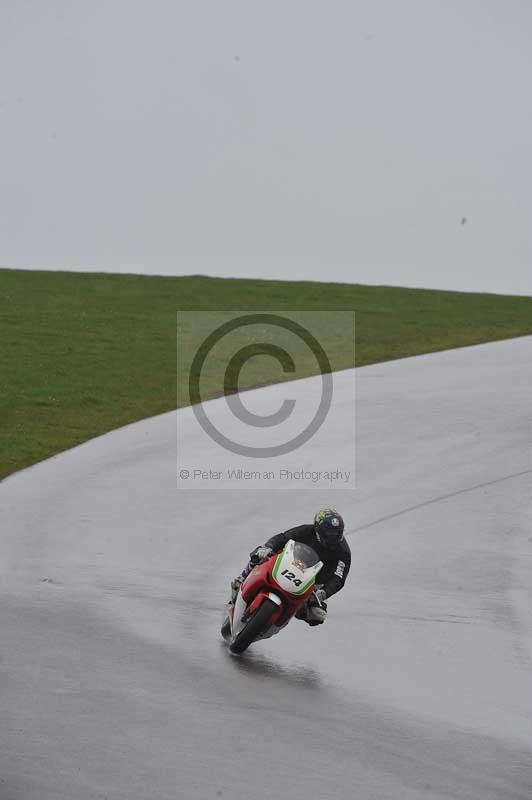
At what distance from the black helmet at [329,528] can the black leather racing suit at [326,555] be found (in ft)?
0.48

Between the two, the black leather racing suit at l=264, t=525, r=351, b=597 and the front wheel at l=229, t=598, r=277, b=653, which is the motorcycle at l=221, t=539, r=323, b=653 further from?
the black leather racing suit at l=264, t=525, r=351, b=597

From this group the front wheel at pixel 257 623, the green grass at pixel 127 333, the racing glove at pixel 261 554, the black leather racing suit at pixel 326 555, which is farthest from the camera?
the green grass at pixel 127 333

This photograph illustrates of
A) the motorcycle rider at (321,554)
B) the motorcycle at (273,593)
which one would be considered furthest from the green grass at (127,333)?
the motorcycle at (273,593)

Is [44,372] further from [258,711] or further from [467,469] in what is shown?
[258,711]

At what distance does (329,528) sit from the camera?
485 inches

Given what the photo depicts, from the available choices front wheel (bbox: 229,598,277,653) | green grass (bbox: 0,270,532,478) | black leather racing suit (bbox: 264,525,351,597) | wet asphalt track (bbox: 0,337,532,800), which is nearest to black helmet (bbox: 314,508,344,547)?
black leather racing suit (bbox: 264,525,351,597)

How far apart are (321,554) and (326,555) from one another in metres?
0.06

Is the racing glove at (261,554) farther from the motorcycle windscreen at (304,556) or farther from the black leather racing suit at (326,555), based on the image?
the motorcycle windscreen at (304,556)

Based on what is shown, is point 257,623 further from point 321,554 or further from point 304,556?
point 321,554

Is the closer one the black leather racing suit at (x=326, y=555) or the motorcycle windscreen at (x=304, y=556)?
the motorcycle windscreen at (x=304, y=556)

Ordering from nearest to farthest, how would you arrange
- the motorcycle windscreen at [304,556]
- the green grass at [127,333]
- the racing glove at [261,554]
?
1. the motorcycle windscreen at [304,556]
2. the racing glove at [261,554]
3. the green grass at [127,333]

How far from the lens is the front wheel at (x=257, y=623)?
1176 centimetres

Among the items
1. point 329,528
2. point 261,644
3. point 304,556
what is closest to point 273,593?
point 304,556

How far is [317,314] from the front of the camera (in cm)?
4069
